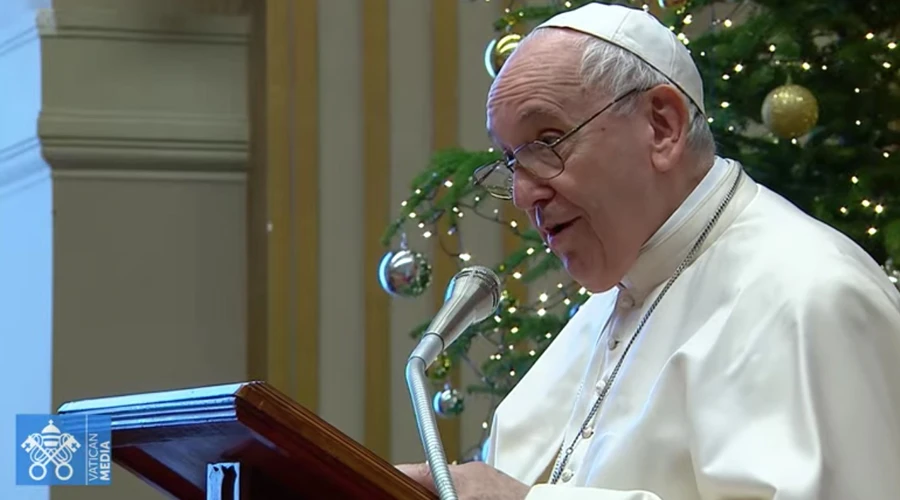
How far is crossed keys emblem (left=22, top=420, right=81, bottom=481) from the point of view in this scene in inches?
143

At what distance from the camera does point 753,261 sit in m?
2.08

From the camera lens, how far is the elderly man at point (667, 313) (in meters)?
1.84

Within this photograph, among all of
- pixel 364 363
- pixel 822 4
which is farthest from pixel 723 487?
pixel 364 363

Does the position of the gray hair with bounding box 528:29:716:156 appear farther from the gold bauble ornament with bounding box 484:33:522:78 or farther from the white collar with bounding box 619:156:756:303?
the gold bauble ornament with bounding box 484:33:522:78

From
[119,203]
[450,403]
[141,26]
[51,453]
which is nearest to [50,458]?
[51,453]

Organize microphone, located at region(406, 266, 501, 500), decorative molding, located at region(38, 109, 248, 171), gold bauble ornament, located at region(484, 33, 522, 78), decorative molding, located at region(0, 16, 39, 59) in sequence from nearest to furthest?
microphone, located at region(406, 266, 501, 500), gold bauble ornament, located at region(484, 33, 522, 78), decorative molding, located at region(38, 109, 248, 171), decorative molding, located at region(0, 16, 39, 59)

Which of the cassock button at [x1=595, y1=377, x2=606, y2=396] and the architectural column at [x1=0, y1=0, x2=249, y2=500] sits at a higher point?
the cassock button at [x1=595, y1=377, x2=606, y2=396]

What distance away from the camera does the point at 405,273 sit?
11.7 ft

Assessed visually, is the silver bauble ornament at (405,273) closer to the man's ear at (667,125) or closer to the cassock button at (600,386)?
the cassock button at (600,386)

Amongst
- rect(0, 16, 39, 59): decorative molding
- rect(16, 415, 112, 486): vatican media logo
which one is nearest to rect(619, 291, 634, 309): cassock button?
rect(16, 415, 112, 486): vatican media logo

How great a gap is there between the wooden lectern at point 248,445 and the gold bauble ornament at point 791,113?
1.56 meters

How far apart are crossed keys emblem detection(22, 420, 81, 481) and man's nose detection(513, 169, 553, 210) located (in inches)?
64.5

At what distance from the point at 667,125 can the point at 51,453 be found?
205cm

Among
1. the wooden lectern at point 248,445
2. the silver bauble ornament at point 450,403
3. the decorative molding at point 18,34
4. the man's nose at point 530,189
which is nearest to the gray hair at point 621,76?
the man's nose at point 530,189
